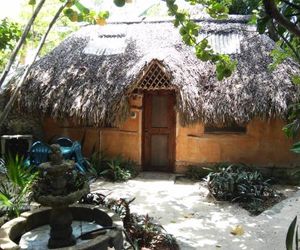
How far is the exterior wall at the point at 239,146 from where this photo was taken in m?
8.94

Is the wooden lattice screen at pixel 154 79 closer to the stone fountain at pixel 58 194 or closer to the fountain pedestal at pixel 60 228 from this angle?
the stone fountain at pixel 58 194

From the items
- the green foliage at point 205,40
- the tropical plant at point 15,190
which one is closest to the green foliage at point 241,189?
the tropical plant at point 15,190

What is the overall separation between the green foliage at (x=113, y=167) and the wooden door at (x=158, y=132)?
554 mm

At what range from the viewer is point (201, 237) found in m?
5.32

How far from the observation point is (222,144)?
906 cm

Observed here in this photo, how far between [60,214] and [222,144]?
18.7 feet

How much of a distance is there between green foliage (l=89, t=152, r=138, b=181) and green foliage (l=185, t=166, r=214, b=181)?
4.34 ft

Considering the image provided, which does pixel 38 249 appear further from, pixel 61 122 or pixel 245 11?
pixel 245 11

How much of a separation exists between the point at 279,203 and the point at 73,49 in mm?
6927

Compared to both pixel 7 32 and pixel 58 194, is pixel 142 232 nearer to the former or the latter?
pixel 58 194

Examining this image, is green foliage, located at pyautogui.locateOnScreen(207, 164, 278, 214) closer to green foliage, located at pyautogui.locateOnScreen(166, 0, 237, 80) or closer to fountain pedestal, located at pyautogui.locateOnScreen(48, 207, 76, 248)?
fountain pedestal, located at pyautogui.locateOnScreen(48, 207, 76, 248)

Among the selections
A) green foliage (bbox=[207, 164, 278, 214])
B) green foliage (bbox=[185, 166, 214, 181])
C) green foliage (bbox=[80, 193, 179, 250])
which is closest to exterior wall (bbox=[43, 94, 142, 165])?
green foliage (bbox=[185, 166, 214, 181])

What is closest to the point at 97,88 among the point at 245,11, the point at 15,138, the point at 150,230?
the point at 15,138

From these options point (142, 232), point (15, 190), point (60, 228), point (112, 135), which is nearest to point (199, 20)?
point (112, 135)
